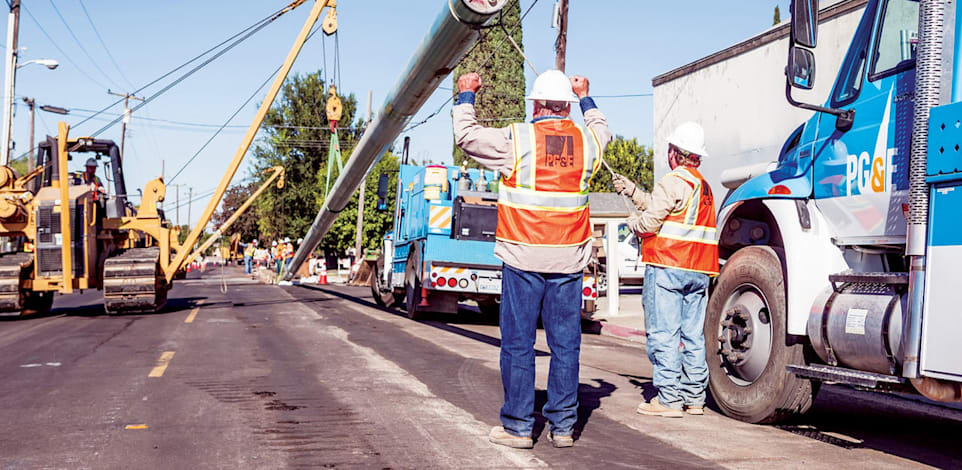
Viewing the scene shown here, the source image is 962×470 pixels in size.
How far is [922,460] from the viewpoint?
4.77 metres

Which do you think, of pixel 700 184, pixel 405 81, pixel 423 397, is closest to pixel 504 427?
pixel 423 397

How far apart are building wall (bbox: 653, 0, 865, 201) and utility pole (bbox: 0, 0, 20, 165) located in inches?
896

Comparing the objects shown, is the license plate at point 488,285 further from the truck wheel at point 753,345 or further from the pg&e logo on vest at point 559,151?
the pg&e logo on vest at point 559,151

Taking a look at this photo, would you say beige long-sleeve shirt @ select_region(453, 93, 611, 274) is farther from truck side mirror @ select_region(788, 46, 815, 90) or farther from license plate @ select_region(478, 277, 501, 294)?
license plate @ select_region(478, 277, 501, 294)

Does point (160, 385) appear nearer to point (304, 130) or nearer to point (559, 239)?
point (559, 239)

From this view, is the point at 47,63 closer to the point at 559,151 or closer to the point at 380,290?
the point at 380,290

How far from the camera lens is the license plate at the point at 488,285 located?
49.2ft

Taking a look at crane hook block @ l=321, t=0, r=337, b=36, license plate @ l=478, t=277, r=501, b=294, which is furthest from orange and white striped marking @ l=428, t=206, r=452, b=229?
crane hook block @ l=321, t=0, r=337, b=36

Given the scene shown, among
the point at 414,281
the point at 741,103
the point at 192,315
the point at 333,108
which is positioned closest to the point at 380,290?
the point at 414,281

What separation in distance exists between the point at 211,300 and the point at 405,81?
12.9m

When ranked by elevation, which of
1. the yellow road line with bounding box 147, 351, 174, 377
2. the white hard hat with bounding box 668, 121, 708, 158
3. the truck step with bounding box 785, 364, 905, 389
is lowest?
the yellow road line with bounding box 147, 351, 174, 377

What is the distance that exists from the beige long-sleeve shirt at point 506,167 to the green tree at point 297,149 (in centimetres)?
5521

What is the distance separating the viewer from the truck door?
472 cm

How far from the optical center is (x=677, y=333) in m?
5.98
